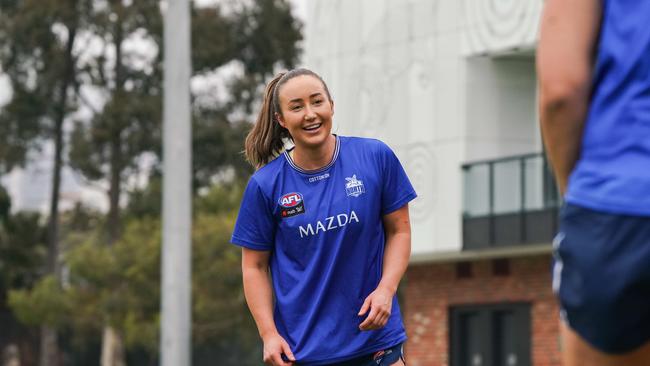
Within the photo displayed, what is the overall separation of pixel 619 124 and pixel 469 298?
2775cm

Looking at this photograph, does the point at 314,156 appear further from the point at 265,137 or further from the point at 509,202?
the point at 509,202

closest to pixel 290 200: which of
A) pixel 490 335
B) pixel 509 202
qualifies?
pixel 509 202

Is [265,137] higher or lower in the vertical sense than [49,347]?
higher

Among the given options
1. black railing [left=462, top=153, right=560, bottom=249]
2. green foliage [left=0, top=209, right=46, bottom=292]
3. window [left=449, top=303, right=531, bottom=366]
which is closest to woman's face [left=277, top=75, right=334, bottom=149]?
black railing [left=462, top=153, right=560, bottom=249]

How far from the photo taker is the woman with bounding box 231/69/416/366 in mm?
5367

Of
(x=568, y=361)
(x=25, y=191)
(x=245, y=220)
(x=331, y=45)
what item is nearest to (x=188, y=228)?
(x=331, y=45)

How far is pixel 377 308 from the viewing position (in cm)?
526

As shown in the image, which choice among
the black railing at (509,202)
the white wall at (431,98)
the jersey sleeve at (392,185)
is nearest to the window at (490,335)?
the white wall at (431,98)

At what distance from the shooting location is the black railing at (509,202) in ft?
87.9

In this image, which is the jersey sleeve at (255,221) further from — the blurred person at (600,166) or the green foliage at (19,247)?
the green foliage at (19,247)

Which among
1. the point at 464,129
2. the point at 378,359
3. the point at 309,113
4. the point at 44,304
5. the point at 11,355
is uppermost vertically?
the point at 464,129

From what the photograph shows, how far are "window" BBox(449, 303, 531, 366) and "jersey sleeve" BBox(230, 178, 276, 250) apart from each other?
78.3ft

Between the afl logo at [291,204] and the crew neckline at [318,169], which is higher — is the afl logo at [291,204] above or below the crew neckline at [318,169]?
below

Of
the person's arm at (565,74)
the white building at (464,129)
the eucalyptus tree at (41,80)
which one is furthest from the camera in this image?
the eucalyptus tree at (41,80)
